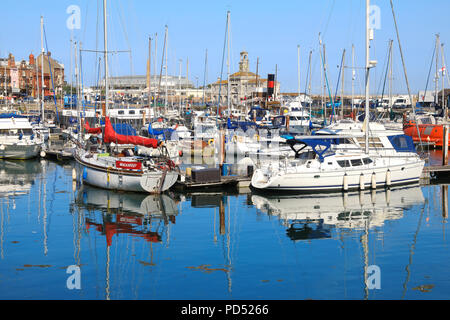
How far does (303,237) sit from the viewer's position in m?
22.9

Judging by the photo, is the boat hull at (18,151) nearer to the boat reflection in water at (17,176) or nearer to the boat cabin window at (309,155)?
the boat reflection in water at (17,176)

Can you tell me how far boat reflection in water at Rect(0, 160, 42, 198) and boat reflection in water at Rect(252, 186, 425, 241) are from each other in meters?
14.1

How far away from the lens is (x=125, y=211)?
90.1ft

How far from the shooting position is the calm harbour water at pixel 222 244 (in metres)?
16.6

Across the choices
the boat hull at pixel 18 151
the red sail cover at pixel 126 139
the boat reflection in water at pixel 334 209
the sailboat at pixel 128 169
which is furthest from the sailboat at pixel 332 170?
the boat hull at pixel 18 151

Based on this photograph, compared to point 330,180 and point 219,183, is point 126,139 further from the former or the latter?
point 330,180

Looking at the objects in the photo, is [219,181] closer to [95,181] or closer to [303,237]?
[95,181]

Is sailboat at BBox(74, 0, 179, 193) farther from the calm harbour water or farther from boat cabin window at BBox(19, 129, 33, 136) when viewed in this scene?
boat cabin window at BBox(19, 129, 33, 136)

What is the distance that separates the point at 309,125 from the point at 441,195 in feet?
84.9

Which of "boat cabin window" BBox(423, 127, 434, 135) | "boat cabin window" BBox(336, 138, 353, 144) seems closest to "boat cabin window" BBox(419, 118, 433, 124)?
"boat cabin window" BBox(423, 127, 434, 135)

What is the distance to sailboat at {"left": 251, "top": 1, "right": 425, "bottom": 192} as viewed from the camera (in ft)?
99.9

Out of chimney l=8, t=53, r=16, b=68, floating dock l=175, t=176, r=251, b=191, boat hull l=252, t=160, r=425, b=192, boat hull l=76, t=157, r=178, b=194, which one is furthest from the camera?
chimney l=8, t=53, r=16, b=68

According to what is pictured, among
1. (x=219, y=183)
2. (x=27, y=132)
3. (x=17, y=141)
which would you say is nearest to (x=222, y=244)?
(x=219, y=183)
